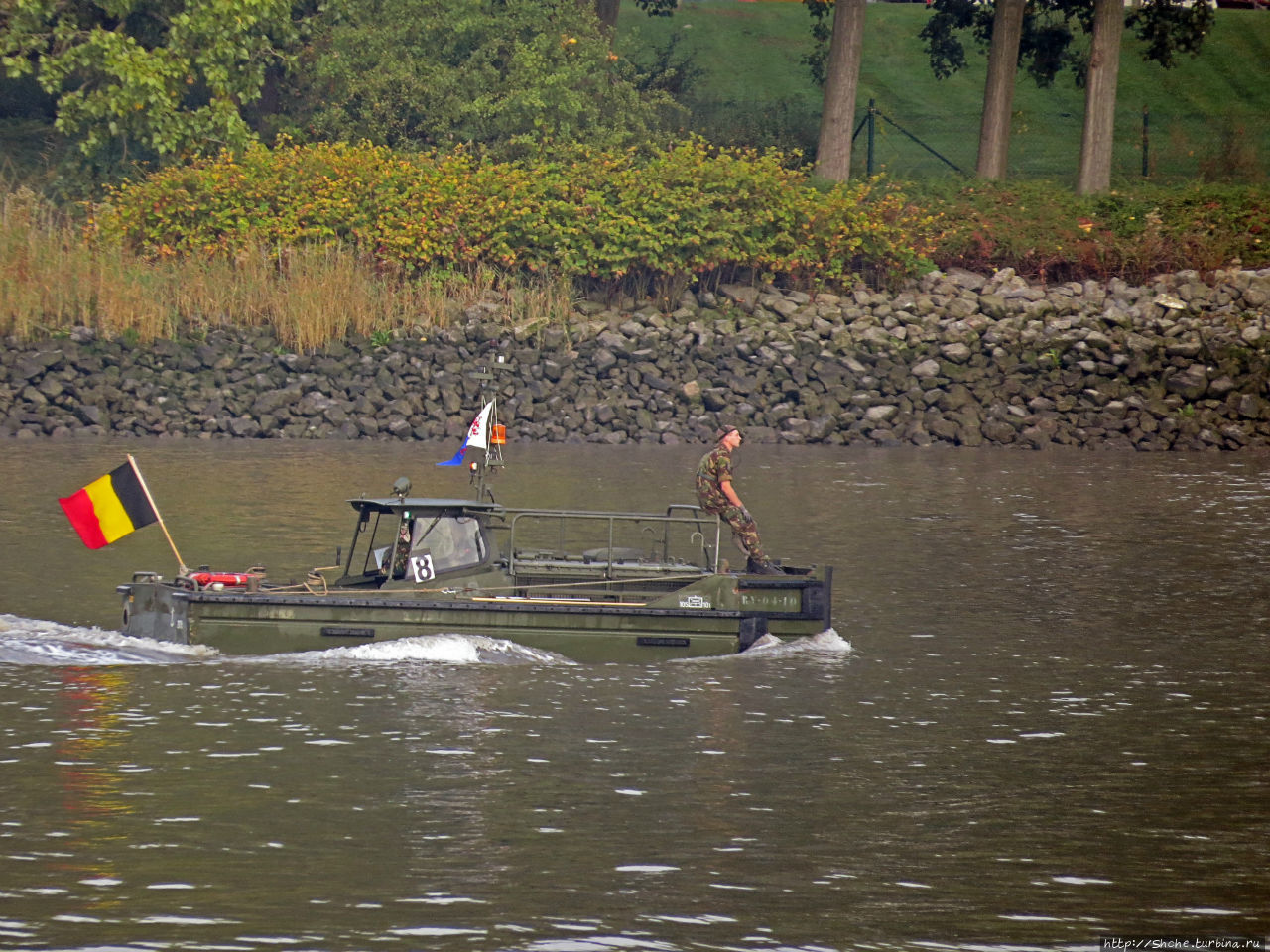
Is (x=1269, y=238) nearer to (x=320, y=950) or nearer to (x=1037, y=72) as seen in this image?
(x=1037, y=72)

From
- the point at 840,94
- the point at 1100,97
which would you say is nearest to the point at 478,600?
the point at 840,94

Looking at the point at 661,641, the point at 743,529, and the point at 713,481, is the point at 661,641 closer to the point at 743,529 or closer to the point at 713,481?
the point at 743,529

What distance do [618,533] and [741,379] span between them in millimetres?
15786

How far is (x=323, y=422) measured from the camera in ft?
126

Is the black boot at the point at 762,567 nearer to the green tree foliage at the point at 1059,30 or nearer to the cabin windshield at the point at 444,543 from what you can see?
the cabin windshield at the point at 444,543

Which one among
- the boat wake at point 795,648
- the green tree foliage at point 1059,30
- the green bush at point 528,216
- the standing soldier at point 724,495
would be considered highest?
the green tree foliage at point 1059,30

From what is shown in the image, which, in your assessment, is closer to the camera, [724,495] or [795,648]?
[795,648]

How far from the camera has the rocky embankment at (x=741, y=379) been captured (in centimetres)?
3831

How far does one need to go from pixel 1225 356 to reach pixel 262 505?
22228 mm

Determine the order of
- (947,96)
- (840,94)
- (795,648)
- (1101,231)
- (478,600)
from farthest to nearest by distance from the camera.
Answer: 1. (947,96)
2. (840,94)
3. (1101,231)
4. (795,648)
5. (478,600)

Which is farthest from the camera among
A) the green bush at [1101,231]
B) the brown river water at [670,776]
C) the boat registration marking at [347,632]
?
the green bush at [1101,231]

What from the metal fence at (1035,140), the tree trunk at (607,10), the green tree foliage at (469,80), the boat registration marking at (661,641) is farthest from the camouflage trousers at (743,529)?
the tree trunk at (607,10)

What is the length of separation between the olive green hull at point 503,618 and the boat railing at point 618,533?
2.12 ft

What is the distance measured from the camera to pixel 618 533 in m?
24.4
